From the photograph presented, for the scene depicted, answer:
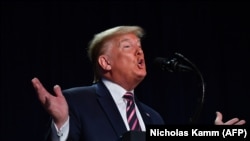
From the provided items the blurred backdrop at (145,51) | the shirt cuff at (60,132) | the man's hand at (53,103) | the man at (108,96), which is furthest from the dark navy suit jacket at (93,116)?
the blurred backdrop at (145,51)

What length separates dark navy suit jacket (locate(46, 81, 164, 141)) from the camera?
232cm

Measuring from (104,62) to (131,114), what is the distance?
348mm

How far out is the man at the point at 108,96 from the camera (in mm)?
2314

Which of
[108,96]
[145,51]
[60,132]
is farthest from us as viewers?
[145,51]

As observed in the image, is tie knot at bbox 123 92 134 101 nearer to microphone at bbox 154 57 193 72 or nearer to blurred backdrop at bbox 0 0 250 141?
microphone at bbox 154 57 193 72

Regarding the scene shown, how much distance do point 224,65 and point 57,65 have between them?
1.27m

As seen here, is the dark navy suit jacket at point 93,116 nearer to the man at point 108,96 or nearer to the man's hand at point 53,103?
the man at point 108,96

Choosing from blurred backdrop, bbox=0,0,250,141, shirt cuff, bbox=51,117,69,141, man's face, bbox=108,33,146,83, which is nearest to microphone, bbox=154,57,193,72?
man's face, bbox=108,33,146,83

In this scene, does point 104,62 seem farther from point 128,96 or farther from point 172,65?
point 172,65

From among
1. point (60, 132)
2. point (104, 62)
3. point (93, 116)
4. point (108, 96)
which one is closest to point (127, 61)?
point (104, 62)

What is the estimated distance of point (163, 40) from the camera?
3898mm

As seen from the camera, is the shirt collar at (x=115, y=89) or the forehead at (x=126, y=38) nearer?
the shirt collar at (x=115, y=89)

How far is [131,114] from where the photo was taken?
2.53 meters

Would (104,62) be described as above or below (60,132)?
above
